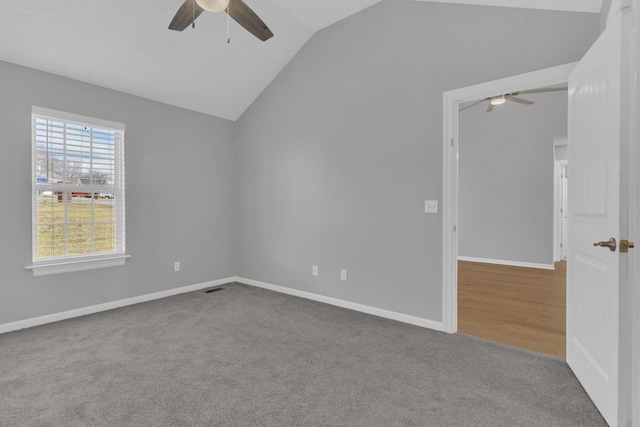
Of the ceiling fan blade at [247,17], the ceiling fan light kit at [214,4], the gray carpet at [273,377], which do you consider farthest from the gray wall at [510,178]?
the ceiling fan light kit at [214,4]

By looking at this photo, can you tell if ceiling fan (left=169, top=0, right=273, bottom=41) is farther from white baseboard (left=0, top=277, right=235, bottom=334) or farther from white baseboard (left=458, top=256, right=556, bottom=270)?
white baseboard (left=458, top=256, right=556, bottom=270)

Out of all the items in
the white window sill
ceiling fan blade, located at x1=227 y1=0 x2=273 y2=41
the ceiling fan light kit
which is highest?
ceiling fan blade, located at x1=227 y1=0 x2=273 y2=41

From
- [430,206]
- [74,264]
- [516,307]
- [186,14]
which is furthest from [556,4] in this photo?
[74,264]

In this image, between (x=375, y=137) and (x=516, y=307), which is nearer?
(x=375, y=137)

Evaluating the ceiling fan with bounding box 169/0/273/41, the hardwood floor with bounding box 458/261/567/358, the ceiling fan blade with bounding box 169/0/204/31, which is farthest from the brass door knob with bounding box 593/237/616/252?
the ceiling fan blade with bounding box 169/0/204/31

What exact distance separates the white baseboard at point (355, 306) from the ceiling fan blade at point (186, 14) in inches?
117

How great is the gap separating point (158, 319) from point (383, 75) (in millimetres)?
3351

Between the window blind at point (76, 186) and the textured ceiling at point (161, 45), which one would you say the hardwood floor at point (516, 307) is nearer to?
the textured ceiling at point (161, 45)

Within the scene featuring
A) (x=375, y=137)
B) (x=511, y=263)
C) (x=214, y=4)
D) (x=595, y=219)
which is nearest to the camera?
(x=595, y=219)

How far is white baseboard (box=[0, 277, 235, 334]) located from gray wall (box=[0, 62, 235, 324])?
0.05 metres

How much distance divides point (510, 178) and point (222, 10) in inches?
233

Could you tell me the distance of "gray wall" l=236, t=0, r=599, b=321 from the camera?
2590 mm

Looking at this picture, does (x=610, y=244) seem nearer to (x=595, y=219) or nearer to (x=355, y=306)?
(x=595, y=219)

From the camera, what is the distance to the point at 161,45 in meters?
3.14
